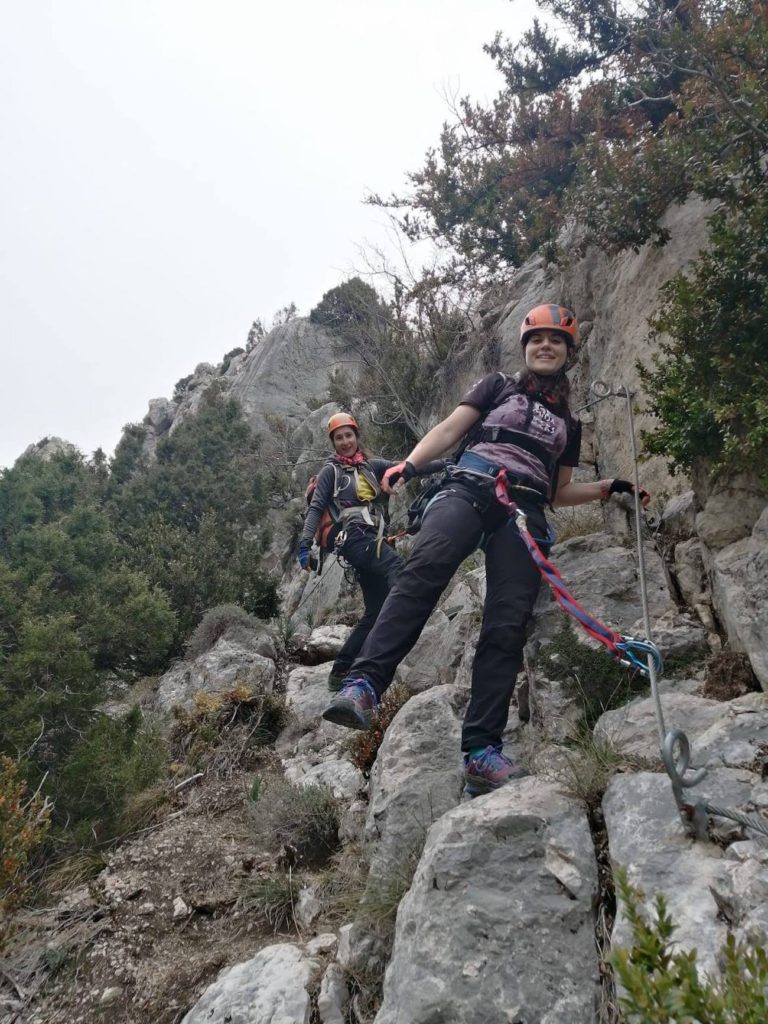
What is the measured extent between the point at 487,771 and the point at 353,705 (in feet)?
2.43

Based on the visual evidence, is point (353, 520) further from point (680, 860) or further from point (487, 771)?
point (680, 860)

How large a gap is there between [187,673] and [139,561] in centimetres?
444

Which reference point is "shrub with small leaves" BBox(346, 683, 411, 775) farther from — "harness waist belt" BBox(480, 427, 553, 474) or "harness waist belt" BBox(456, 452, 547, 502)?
"harness waist belt" BBox(480, 427, 553, 474)

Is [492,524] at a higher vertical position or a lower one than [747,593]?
higher

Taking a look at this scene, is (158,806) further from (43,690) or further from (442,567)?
(442,567)

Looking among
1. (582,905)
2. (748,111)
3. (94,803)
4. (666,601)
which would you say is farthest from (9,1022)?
(748,111)

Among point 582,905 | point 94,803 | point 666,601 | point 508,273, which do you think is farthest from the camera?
point 508,273

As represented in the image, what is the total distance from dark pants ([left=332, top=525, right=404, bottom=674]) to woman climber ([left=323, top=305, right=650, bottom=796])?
2.27 meters

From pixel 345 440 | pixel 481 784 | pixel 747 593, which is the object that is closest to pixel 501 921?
pixel 481 784

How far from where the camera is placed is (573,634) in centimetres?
428

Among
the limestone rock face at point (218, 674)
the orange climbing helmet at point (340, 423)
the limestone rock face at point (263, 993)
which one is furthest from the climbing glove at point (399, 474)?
the limestone rock face at point (218, 674)

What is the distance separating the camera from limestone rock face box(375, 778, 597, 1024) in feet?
7.51

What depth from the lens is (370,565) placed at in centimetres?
657

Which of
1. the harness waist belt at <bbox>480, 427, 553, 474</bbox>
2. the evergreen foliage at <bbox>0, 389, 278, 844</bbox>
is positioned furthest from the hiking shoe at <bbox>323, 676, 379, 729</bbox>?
the evergreen foliage at <bbox>0, 389, 278, 844</bbox>
